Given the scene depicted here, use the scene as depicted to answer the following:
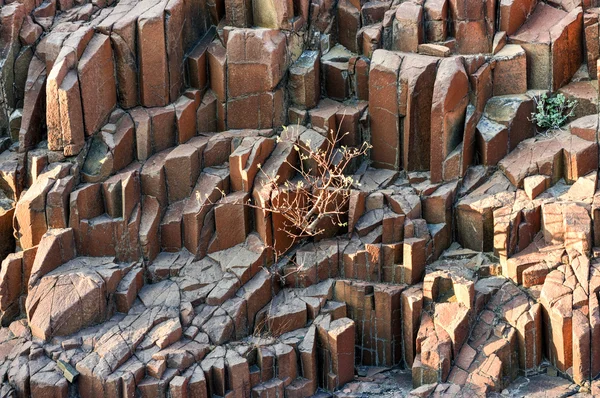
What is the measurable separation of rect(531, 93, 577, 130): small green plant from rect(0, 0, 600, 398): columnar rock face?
15 cm

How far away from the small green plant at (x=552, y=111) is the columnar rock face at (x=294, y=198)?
0.15 metres

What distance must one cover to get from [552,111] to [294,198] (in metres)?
6.42

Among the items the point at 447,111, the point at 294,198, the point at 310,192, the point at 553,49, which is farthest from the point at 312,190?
the point at 553,49

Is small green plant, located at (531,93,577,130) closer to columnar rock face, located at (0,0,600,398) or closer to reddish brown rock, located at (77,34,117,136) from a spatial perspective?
columnar rock face, located at (0,0,600,398)

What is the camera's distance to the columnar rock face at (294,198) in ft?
88.9

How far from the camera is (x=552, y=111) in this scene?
97.0 ft

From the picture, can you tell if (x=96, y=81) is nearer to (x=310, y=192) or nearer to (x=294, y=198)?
(x=294, y=198)

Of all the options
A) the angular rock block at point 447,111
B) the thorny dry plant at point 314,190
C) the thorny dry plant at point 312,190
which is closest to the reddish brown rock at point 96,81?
the thorny dry plant at point 312,190

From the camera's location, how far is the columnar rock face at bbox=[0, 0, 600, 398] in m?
27.1

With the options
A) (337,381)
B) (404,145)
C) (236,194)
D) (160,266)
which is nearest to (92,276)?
(160,266)

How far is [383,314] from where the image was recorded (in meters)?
28.3

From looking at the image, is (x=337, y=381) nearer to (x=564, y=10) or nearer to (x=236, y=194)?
(x=236, y=194)

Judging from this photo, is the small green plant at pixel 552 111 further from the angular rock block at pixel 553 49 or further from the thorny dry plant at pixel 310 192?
the thorny dry plant at pixel 310 192

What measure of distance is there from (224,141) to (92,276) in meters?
4.46
